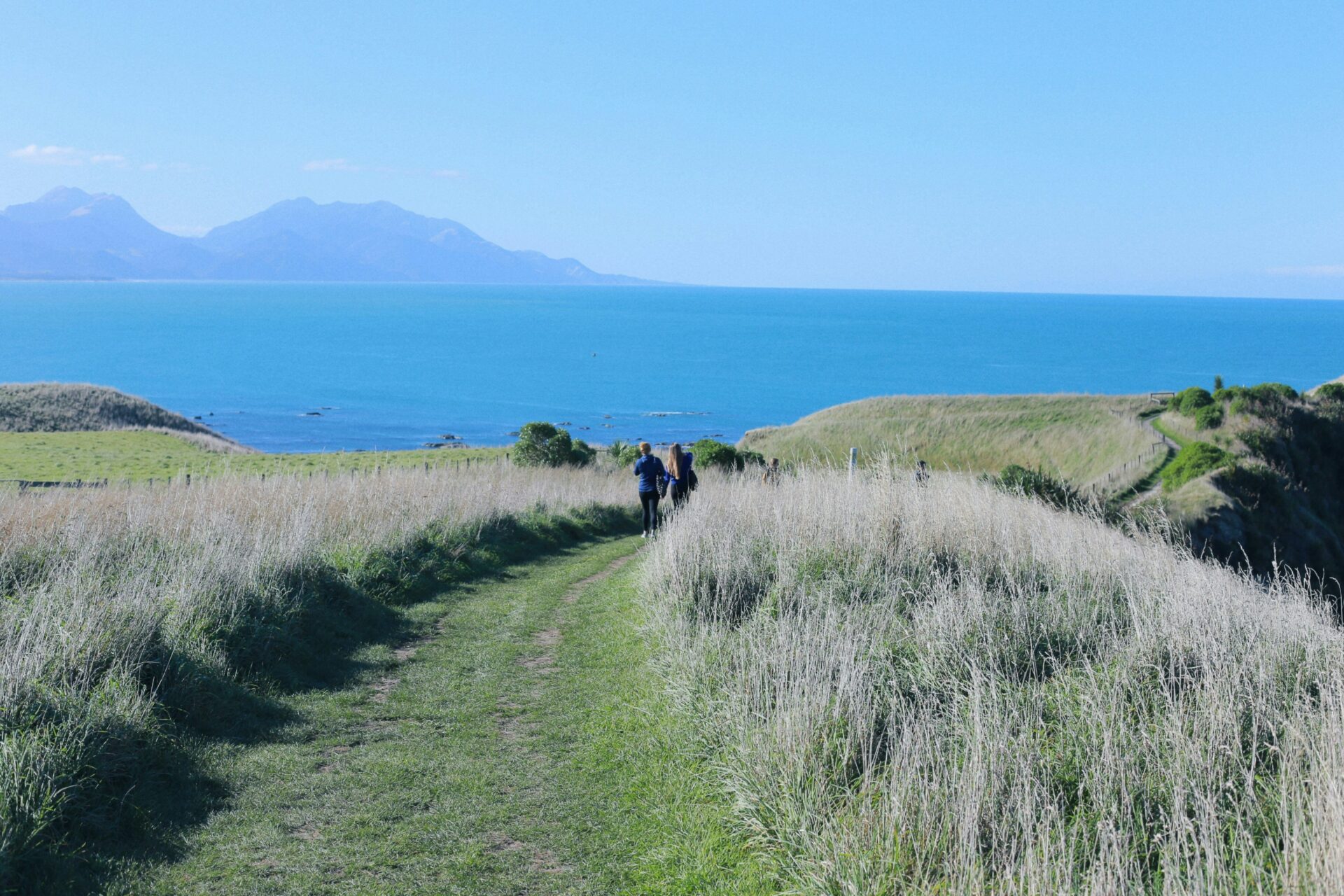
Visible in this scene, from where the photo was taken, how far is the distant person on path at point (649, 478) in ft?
55.7

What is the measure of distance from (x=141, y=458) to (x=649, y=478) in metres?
31.0

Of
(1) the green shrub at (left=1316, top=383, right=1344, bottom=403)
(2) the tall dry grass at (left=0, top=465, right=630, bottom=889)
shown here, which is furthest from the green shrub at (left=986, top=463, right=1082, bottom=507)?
(1) the green shrub at (left=1316, top=383, right=1344, bottom=403)

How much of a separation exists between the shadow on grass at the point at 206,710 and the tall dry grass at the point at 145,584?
0.03 meters

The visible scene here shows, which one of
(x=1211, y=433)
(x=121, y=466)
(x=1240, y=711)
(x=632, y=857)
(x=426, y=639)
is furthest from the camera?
(x=1211, y=433)

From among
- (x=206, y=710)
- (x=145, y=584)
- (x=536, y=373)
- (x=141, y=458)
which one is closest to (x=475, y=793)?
(x=206, y=710)

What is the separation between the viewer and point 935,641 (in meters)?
7.75

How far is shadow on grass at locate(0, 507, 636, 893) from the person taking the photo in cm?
532

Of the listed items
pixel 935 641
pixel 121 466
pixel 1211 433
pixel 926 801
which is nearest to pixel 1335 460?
pixel 1211 433

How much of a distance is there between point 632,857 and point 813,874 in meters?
1.35

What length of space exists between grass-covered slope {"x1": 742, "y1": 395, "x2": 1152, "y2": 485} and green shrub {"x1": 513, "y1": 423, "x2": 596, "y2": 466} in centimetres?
1664

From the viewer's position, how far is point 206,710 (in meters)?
7.51

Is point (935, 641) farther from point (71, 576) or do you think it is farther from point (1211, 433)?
point (1211, 433)

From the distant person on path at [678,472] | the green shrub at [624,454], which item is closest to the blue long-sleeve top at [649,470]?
the distant person on path at [678,472]

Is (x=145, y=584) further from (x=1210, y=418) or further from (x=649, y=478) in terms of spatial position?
(x=1210, y=418)
